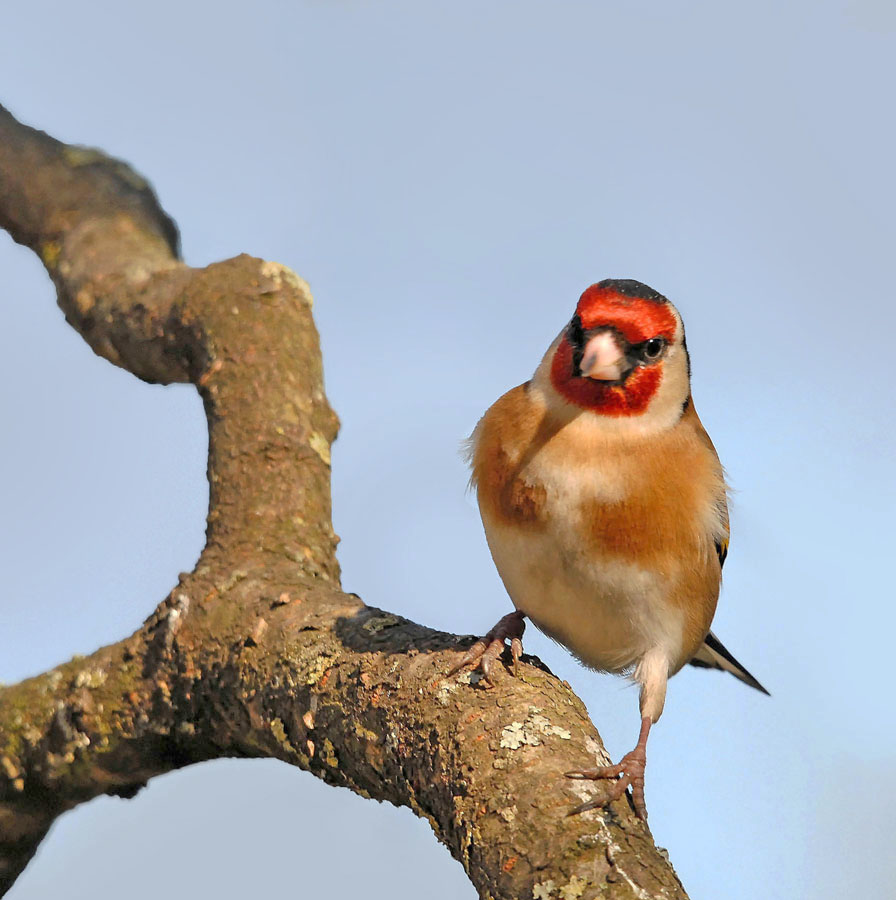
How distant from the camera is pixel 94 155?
4.64 m

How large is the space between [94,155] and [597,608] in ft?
9.22

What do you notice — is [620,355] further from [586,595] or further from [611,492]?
[586,595]

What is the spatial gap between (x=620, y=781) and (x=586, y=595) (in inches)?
33.6

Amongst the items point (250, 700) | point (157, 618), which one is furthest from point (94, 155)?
point (250, 700)

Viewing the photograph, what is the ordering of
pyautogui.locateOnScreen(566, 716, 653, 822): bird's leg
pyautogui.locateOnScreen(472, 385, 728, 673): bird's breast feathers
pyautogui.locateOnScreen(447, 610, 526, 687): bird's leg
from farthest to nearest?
pyautogui.locateOnScreen(472, 385, 728, 673): bird's breast feathers < pyautogui.locateOnScreen(447, 610, 526, 687): bird's leg < pyautogui.locateOnScreen(566, 716, 653, 822): bird's leg

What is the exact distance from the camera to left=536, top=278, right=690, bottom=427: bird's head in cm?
320

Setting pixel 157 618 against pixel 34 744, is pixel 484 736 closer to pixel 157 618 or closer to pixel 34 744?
pixel 157 618

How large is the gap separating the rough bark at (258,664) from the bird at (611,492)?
37cm

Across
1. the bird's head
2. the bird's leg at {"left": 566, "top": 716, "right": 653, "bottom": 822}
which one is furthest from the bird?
the bird's leg at {"left": 566, "top": 716, "right": 653, "bottom": 822}

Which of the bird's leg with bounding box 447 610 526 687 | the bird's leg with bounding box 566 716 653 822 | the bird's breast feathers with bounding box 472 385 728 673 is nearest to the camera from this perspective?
the bird's leg with bounding box 566 716 653 822

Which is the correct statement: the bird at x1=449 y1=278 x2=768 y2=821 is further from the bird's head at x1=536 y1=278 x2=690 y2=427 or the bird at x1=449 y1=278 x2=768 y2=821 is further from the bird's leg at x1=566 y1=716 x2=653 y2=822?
the bird's leg at x1=566 y1=716 x2=653 y2=822

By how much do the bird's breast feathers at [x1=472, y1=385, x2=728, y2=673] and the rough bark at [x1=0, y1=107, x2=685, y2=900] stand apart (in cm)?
36

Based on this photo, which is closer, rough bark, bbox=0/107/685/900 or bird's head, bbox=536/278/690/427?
rough bark, bbox=0/107/685/900

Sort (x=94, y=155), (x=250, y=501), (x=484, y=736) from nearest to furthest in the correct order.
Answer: (x=484, y=736) < (x=250, y=501) < (x=94, y=155)
